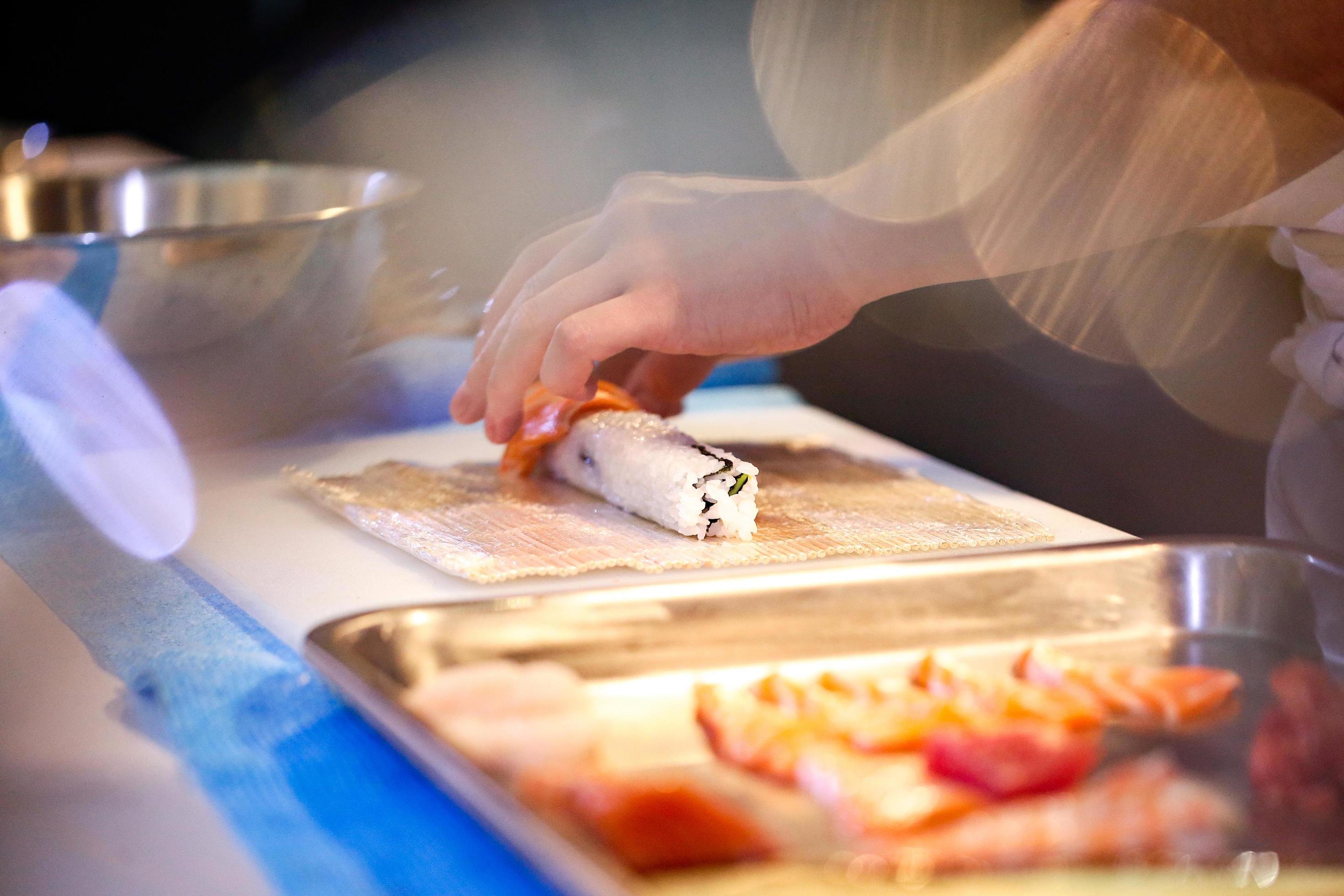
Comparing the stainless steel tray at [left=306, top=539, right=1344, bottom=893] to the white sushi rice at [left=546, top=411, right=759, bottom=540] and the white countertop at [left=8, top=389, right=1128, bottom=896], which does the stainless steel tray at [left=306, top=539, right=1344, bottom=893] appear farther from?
the white sushi rice at [left=546, top=411, right=759, bottom=540]

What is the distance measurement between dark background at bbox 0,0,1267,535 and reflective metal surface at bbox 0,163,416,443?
0.86m

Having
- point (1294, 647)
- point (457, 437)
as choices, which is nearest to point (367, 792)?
point (1294, 647)

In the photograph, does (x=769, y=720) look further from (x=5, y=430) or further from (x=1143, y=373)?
(x=1143, y=373)

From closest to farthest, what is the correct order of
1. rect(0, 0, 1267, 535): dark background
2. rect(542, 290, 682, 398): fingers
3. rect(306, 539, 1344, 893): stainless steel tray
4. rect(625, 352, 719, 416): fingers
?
rect(306, 539, 1344, 893): stainless steel tray < rect(542, 290, 682, 398): fingers < rect(625, 352, 719, 416): fingers < rect(0, 0, 1267, 535): dark background

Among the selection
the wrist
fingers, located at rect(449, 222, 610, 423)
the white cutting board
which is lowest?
the white cutting board

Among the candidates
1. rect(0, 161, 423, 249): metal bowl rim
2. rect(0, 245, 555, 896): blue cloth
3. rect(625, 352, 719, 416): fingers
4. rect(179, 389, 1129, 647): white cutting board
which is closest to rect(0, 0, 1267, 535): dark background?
rect(179, 389, 1129, 647): white cutting board

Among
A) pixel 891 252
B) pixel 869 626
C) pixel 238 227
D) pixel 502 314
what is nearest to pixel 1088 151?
pixel 891 252

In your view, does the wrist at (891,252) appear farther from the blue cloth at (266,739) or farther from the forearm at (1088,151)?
the blue cloth at (266,739)

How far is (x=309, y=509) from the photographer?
3.97ft

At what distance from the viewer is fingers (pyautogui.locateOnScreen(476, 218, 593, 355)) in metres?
1.34

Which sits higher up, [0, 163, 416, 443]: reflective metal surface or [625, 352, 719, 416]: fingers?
[0, 163, 416, 443]: reflective metal surface

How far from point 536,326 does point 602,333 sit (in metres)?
0.08

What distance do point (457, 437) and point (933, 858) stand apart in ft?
3.65

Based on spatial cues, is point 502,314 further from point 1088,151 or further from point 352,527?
point 1088,151
